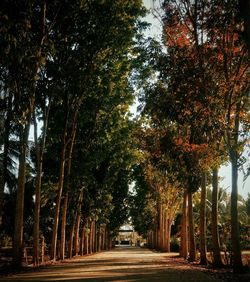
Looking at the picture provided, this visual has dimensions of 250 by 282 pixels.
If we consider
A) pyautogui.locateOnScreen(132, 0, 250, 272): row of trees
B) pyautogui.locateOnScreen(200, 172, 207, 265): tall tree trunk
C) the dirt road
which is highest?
pyautogui.locateOnScreen(132, 0, 250, 272): row of trees

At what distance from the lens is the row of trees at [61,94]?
14992mm

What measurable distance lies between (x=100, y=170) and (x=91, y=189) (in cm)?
233

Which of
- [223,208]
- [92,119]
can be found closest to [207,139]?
[92,119]

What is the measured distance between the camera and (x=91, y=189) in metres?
48.6

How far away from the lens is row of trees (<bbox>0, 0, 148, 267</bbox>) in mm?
14992

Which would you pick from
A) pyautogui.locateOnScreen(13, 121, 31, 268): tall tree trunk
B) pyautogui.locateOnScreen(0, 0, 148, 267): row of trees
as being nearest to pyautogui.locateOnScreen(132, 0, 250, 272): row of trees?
pyautogui.locateOnScreen(0, 0, 148, 267): row of trees

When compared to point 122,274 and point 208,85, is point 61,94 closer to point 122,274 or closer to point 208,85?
point 208,85

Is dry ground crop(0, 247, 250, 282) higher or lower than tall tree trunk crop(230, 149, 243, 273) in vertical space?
lower

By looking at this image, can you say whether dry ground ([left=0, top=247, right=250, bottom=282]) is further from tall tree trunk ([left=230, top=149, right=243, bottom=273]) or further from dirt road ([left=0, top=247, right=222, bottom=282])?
tall tree trunk ([left=230, top=149, right=243, bottom=273])

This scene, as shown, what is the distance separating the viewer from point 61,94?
26.8 m

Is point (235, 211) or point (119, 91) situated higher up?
point (119, 91)

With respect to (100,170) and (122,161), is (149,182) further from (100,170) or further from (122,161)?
(122,161)

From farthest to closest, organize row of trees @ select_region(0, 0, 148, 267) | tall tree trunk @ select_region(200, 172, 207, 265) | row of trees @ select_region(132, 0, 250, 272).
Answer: tall tree trunk @ select_region(200, 172, 207, 265)
row of trees @ select_region(132, 0, 250, 272)
row of trees @ select_region(0, 0, 148, 267)

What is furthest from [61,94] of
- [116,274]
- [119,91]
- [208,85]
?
[116,274]
